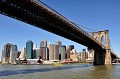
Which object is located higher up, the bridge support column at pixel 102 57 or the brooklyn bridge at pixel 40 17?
the brooklyn bridge at pixel 40 17

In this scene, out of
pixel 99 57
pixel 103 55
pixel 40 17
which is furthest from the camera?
pixel 99 57

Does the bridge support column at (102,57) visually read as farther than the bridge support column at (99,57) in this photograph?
No

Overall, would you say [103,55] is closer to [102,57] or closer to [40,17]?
[102,57]

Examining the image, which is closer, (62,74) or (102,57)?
(62,74)

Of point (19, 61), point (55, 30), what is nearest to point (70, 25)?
point (55, 30)

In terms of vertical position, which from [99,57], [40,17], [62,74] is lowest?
[62,74]

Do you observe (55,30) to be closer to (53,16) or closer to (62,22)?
(62,22)

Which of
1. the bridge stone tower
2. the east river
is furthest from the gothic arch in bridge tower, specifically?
the east river

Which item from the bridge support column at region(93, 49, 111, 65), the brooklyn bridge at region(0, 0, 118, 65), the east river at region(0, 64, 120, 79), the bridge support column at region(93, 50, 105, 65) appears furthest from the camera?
the bridge support column at region(93, 50, 105, 65)

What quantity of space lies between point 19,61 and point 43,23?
489 feet

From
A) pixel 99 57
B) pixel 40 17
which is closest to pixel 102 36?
pixel 99 57

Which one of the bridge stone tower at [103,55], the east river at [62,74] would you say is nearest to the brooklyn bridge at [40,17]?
the east river at [62,74]

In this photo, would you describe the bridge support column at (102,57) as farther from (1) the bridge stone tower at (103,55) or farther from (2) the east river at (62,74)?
(2) the east river at (62,74)

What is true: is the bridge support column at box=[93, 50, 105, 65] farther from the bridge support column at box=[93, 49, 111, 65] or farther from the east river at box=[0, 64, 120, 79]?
the east river at box=[0, 64, 120, 79]
